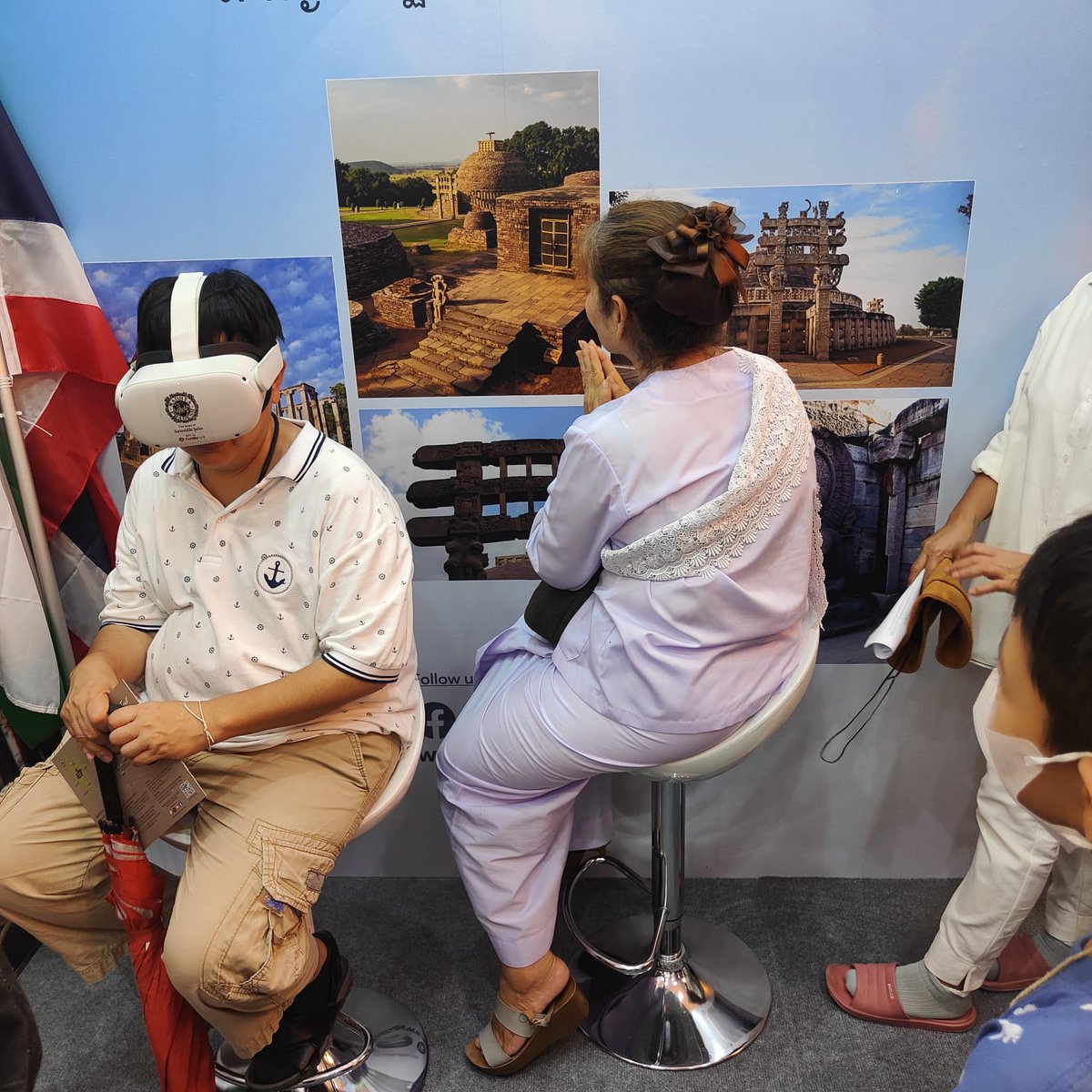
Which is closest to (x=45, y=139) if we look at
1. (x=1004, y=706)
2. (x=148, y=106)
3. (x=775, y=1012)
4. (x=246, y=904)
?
(x=148, y=106)

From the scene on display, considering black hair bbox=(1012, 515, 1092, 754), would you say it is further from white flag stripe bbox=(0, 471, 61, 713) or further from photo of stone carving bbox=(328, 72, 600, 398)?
white flag stripe bbox=(0, 471, 61, 713)

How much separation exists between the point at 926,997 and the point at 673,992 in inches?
19.9

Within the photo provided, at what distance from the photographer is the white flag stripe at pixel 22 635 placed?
1.84m

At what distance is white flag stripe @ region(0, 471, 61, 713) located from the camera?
72.4 inches

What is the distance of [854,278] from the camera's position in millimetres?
1883

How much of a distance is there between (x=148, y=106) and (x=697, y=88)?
1.08 m

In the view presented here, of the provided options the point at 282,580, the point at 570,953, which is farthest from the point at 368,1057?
the point at 282,580

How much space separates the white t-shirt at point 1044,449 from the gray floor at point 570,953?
0.73m

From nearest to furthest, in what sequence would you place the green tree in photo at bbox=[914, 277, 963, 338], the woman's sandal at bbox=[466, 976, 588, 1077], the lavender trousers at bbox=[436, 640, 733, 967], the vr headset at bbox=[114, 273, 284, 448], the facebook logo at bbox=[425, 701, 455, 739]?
the vr headset at bbox=[114, 273, 284, 448], the lavender trousers at bbox=[436, 640, 733, 967], the woman's sandal at bbox=[466, 976, 588, 1077], the green tree in photo at bbox=[914, 277, 963, 338], the facebook logo at bbox=[425, 701, 455, 739]

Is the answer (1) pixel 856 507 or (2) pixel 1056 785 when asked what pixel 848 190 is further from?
(2) pixel 1056 785

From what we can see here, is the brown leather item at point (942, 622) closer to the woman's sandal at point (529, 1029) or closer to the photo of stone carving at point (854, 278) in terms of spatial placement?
the photo of stone carving at point (854, 278)

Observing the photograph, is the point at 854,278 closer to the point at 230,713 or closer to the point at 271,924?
the point at 230,713

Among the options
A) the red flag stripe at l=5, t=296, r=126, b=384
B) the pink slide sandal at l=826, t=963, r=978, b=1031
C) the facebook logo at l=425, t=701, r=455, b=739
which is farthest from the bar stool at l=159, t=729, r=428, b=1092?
the red flag stripe at l=5, t=296, r=126, b=384

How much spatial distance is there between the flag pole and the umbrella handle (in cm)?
64
